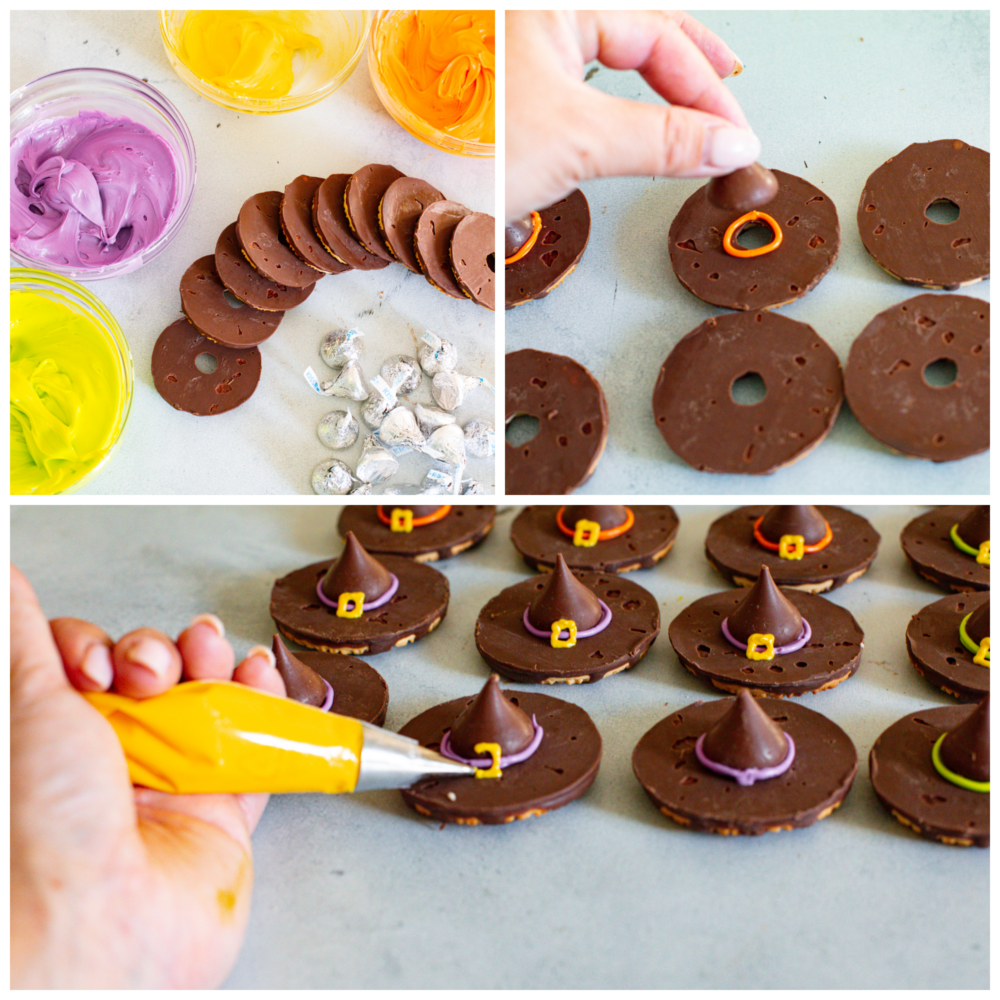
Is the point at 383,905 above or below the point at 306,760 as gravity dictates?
below

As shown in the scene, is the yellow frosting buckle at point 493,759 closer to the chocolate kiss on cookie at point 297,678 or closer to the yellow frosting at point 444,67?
the chocolate kiss on cookie at point 297,678

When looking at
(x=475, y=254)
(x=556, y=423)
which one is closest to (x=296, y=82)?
(x=475, y=254)

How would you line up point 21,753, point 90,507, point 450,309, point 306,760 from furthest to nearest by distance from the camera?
point 90,507
point 450,309
point 306,760
point 21,753

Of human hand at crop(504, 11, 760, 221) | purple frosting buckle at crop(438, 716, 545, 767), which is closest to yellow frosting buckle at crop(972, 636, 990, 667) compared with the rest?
purple frosting buckle at crop(438, 716, 545, 767)

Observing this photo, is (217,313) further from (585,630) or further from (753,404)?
(753,404)

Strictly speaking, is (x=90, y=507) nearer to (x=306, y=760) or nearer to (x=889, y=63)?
(x=306, y=760)

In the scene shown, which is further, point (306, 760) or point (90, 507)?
point (90, 507)

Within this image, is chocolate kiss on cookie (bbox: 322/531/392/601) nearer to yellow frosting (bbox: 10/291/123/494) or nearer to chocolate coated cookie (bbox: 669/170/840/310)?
yellow frosting (bbox: 10/291/123/494)

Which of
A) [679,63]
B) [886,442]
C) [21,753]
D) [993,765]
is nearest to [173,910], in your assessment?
[21,753]
